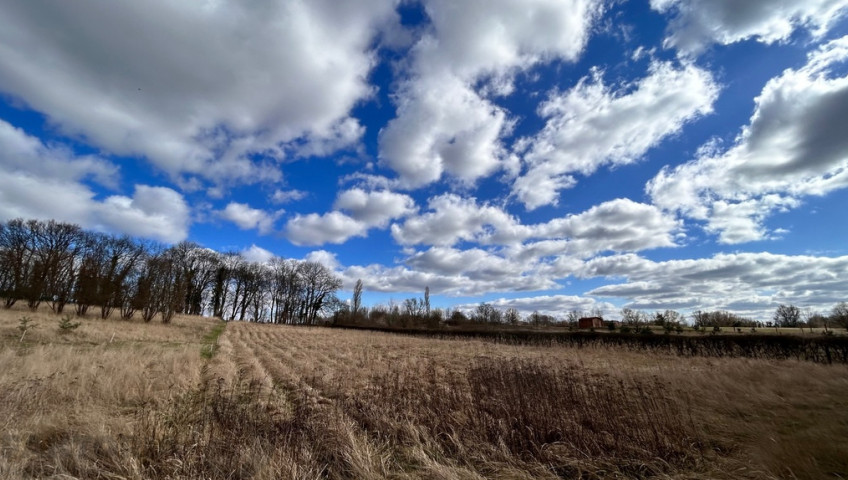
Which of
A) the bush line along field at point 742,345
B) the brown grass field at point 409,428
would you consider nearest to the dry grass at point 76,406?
the brown grass field at point 409,428

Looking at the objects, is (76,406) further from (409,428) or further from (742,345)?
(742,345)

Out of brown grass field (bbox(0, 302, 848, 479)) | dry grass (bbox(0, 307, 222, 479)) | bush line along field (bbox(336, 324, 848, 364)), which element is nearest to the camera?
dry grass (bbox(0, 307, 222, 479))

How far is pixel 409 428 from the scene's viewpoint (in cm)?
605

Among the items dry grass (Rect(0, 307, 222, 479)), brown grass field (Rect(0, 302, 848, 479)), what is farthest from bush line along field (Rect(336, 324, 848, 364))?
dry grass (Rect(0, 307, 222, 479))

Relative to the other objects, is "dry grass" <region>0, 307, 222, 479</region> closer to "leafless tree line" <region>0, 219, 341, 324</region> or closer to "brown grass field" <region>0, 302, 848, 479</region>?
"brown grass field" <region>0, 302, 848, 479</region>

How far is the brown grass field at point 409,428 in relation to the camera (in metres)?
4.55

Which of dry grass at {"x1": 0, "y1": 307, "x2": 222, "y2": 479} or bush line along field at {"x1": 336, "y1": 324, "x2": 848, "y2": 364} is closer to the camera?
dry grass at {"x1": 0, "y1": 307, "x2": 222, "y2": 479}

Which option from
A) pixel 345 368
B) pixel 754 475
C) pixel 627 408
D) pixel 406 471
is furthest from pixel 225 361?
pixel 754 475

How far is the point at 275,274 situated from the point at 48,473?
266ft

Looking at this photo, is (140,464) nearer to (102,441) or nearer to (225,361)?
(102,441)

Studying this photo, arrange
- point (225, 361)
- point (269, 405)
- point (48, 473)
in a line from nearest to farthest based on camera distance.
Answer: point (48, 473) < point (269, 405) < point (225, 361)

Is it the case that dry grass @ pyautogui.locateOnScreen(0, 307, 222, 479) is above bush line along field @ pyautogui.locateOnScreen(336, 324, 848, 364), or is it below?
below

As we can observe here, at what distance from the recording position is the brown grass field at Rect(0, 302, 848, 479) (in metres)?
4.55

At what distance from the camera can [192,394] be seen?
8281mm
